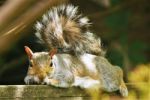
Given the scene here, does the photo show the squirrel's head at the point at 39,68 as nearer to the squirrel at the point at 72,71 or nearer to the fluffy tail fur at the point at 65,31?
the squirrel at the point at 72,71

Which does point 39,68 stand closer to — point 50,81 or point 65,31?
point 50,81

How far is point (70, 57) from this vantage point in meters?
3.25

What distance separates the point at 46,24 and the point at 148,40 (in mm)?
2713

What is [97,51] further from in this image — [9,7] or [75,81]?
[9,7]

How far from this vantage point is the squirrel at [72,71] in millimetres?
2922

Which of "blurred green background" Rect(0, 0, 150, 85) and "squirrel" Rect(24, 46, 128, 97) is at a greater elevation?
"blurred green background" Rect(0, 0, 150, 85)

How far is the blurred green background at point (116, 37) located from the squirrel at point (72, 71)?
1886 mm

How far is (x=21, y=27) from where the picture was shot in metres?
0.86

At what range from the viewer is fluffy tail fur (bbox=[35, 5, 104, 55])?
3.31 m


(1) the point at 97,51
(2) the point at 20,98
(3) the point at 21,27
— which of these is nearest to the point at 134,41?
(1) the point at 97,51

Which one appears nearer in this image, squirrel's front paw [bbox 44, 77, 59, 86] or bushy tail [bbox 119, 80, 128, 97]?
squirrel's front paw [bbox 44, 77, 59, 86]

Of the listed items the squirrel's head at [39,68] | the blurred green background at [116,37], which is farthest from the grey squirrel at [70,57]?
the blurred green background at [116,37]

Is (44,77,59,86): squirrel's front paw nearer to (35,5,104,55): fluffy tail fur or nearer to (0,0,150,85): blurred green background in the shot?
(35,5,104,55): fluffy tail fur

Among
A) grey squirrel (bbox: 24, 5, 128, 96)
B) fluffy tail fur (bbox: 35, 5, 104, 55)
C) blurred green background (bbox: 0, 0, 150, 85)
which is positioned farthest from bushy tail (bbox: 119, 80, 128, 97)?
blurred green background (bbox: 0, 0, 150, 85)
